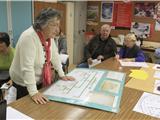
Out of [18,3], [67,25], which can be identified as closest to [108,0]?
[67,25]

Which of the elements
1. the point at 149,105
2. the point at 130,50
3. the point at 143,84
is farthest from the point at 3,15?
the point at 149,105

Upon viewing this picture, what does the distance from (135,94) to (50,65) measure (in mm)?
710

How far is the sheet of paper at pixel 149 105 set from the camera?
1.30 meters

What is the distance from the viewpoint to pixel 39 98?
54.3 inches

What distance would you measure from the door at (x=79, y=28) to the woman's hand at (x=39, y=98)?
381cm

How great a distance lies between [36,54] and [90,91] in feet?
1.56

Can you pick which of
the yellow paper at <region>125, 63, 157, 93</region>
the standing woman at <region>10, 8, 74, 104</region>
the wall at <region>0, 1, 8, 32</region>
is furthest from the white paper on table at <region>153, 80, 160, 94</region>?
the wall at <region>0, 1, 8, 32</region>

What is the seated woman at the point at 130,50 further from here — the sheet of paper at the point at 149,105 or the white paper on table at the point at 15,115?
the white paper on table at the point at 15,115

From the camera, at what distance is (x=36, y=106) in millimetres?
1317

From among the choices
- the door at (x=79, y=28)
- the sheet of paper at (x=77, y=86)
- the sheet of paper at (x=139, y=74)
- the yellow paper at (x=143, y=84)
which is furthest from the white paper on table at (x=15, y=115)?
the door at (x=79, y=28)

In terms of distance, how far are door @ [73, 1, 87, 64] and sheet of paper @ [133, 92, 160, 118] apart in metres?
3.74

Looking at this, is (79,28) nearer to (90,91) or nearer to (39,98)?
(90,91)

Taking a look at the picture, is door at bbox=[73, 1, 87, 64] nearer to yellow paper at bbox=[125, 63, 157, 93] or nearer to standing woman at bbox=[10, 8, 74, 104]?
yellow paper at bbox=[125, 63, 157, 93]

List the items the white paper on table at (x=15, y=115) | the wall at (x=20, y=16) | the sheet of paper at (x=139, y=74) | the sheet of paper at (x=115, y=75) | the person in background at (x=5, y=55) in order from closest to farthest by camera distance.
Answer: the white paper on table at (x=15, y=115)
the sheet of paper at (x=115, y=75)
the sheet of paper at (x=139, y=74)
the person in background at (x=5, y=55)
the wall at (x=20, y=16)
